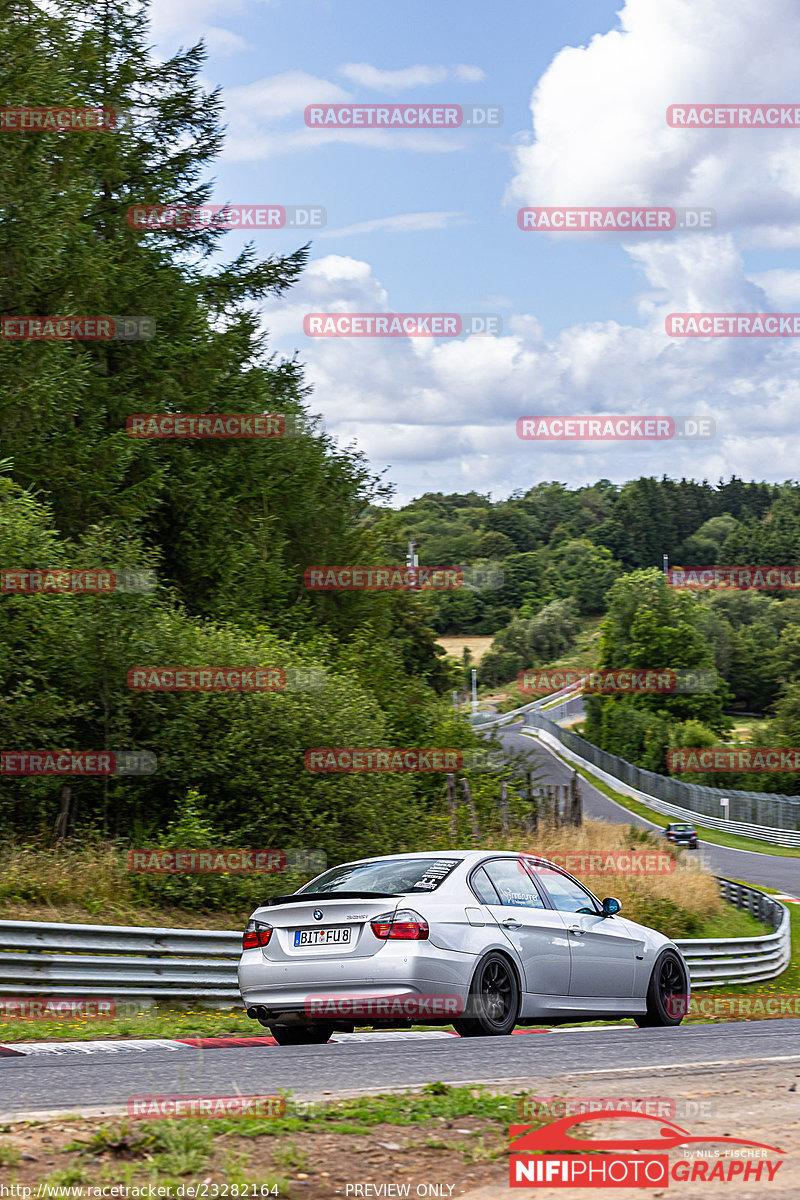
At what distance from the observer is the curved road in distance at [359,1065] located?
6000 mm

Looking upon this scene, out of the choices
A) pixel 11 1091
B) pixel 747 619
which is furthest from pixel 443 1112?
pixel 747 619

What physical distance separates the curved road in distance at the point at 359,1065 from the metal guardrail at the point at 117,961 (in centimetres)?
307

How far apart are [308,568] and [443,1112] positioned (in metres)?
25.0

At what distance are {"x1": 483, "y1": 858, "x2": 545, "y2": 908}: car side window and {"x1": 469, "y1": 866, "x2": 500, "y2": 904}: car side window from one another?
5 centimetres

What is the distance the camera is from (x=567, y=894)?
10109 mm

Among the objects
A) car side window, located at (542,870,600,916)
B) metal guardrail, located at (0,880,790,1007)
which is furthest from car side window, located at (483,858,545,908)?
metal guardrail, located at (0,880,790,1007)

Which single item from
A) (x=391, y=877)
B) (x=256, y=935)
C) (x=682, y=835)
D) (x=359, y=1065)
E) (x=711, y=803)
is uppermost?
(x=391, y=877)

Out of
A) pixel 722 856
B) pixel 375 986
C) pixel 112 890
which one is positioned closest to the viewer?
pixel 375 986

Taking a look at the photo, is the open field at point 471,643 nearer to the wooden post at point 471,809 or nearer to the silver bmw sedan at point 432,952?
the wooden post at point 471,809

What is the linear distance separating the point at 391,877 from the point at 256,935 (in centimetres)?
104

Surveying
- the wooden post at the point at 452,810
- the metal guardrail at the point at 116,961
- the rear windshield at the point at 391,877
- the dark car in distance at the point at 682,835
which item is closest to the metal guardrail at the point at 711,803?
the dark car in distance at the point at 682,835

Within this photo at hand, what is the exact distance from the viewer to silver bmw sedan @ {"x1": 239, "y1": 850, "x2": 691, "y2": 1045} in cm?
830

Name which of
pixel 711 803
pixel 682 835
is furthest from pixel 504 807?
pixel 711 803

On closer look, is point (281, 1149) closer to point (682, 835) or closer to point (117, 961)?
point (117, 961)
